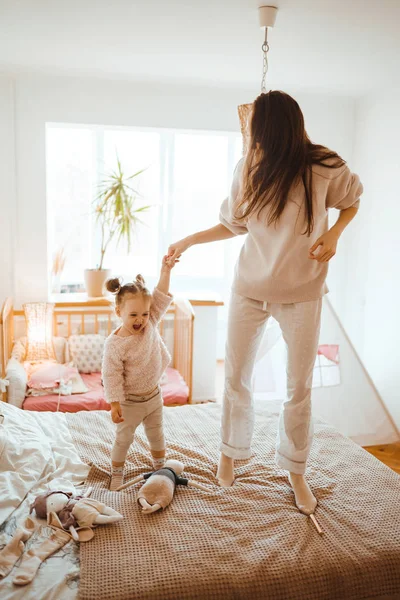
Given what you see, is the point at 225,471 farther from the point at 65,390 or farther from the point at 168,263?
the point at 65,390

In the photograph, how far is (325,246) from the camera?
1600 mm

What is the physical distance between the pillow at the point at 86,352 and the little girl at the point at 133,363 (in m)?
1.60

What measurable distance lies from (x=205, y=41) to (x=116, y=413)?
1971mm

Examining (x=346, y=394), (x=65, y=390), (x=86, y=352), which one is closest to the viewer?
(x=346, y=394)

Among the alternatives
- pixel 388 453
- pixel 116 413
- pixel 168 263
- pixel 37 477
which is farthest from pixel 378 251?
pixel 37 477

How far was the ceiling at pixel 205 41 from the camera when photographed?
2299mm

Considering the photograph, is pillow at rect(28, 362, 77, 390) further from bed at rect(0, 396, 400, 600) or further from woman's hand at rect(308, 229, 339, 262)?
woman's hand at rect(308, 229, 339, 262)

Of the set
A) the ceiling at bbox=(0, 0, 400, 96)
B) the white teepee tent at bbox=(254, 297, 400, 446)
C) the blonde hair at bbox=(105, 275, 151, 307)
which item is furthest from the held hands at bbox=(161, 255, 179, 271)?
the white teepee tent at bbox=(254, 297, 400, 446)

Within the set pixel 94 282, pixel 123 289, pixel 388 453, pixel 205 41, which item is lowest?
pixel 388 453

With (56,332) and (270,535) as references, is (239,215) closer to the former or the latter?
(270,535)

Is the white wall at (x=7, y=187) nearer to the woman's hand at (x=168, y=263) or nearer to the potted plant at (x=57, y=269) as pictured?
the potted plant at (x=57, y=269)

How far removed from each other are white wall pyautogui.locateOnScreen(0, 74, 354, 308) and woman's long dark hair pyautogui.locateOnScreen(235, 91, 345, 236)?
7.29 ft

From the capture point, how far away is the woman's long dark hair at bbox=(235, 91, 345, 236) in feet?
5.18

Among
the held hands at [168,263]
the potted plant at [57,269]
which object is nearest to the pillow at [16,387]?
the potted plant at [57,269]
